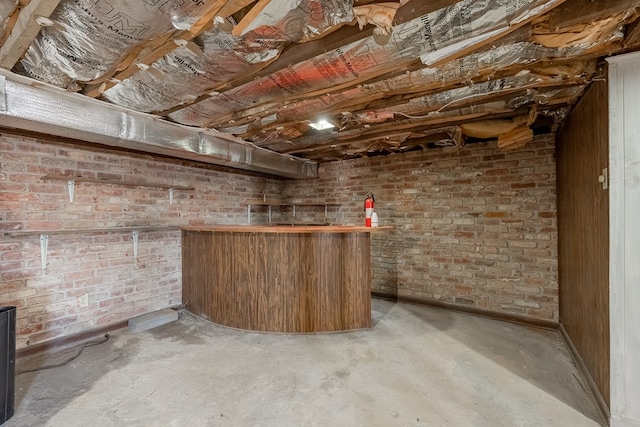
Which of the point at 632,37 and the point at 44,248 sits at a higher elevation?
the point at 632,37

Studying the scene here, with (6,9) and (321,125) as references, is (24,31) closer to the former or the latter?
(6,9)

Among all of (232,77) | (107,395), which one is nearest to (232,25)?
(232,77)

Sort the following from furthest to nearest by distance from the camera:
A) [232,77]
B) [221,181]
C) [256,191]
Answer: [256,191] → [221,181] → [232,77]

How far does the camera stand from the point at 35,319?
2.55m

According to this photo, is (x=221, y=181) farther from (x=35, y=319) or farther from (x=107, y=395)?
(x=107, y=395)

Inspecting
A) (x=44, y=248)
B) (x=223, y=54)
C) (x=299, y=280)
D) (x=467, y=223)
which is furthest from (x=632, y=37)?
(x=44, y=248)

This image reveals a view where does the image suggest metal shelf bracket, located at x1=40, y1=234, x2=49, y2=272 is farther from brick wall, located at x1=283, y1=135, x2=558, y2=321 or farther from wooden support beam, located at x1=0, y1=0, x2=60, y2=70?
brick wall, located at x1=283, y1=135, x2=558, y2=321

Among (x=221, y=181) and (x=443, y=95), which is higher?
(x=443, y=95)

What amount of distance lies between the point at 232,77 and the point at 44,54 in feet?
3.48

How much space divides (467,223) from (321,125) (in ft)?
7.51

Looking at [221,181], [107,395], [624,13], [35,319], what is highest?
[624,13]

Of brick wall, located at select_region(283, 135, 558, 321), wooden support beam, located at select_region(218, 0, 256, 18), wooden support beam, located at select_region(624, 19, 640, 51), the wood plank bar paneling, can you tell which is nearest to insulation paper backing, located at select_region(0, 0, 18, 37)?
wooden support beam, located at select_region(218, 0, 256, 18)

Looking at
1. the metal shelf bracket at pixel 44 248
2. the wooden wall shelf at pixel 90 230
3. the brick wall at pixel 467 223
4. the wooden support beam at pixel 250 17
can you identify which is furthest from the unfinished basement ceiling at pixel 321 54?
the metal shelf bracket at pixel 44 248

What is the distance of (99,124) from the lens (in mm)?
2289
